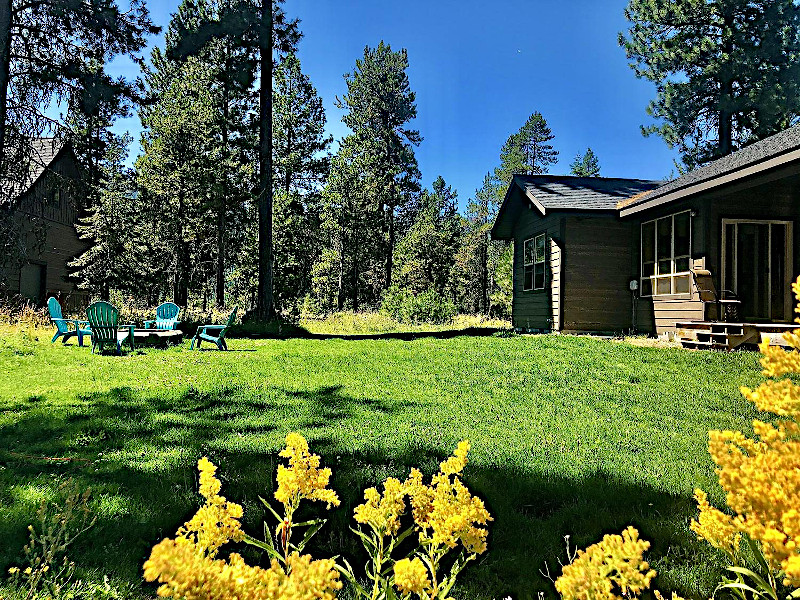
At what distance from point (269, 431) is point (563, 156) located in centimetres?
4477

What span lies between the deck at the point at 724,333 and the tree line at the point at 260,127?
33.6 feet

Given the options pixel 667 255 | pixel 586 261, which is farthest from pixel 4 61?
pixel 667 255

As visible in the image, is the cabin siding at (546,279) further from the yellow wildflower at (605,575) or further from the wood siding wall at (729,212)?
the yellow wildflower at (605,575)

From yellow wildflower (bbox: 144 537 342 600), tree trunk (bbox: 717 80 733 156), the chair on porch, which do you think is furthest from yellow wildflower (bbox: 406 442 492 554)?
tree trunk (bbox: 717 80 733 156)

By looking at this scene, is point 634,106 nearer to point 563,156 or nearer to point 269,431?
point 563,156

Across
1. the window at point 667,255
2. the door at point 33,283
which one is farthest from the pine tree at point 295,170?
the window at point 667,255

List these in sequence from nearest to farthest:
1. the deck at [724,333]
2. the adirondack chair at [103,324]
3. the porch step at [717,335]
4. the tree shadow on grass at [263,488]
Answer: the tree shadow on grass at [263,488] < the deck at [724,333] < the porch step at [717,335] < the adirondack chair at [103,324]

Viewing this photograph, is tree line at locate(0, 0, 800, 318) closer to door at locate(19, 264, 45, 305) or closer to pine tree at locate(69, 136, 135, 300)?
pine tree at locate(69, 136, 135, 300)

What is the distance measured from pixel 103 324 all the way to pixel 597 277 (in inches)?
434

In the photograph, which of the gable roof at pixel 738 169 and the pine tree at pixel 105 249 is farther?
the pine tree at pixel 105 249

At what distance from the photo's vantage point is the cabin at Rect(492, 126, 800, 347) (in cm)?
887

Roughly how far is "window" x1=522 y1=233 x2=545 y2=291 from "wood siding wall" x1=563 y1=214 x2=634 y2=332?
1.43 meters

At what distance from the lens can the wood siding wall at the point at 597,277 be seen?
12.6 metres

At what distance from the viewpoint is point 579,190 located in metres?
14.0
